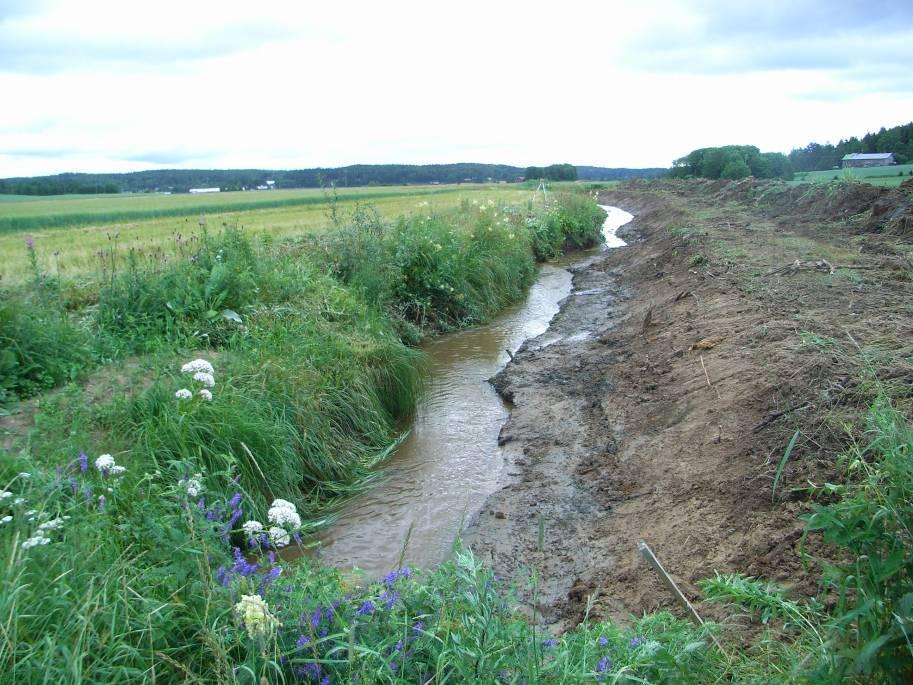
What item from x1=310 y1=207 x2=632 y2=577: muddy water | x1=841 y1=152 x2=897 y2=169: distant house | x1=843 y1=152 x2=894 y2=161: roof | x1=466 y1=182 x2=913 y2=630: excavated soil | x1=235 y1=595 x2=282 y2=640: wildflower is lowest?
x1=310 y1=207 x2=632 y2=577: muddy water

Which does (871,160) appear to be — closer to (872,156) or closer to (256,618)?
(872,156)

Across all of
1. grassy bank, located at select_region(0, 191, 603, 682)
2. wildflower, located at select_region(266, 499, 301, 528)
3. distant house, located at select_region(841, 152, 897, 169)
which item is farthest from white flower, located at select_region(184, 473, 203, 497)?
distant house, located at select_region(841, 152, 897, 169)

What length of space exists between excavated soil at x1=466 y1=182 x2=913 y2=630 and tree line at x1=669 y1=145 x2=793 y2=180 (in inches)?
1024

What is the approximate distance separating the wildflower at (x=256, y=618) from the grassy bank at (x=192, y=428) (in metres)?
0.02

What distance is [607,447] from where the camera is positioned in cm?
623

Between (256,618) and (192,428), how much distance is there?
3.08 m

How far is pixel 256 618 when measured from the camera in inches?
79.4

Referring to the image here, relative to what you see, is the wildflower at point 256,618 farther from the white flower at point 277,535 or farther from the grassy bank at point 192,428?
the white flower at point 277,535

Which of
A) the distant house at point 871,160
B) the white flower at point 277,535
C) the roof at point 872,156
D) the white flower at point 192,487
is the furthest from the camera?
the roof at point 872,156

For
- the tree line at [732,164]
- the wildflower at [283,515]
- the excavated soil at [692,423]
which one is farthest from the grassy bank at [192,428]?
the tree line at [732,164]

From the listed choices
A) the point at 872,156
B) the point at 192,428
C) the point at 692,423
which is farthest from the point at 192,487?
the point at 872,156

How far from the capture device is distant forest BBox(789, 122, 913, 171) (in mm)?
31980

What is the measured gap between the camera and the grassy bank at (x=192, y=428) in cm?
249

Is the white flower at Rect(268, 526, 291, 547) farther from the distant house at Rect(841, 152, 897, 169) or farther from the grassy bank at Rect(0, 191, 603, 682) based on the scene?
the distant house at Rect(841, 152, 897, 169)
